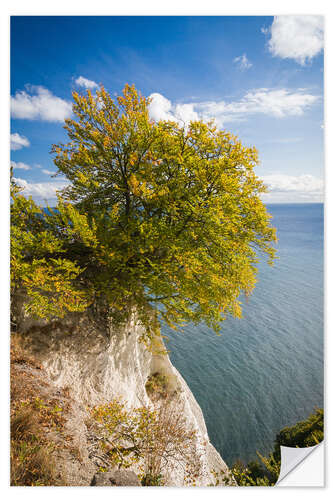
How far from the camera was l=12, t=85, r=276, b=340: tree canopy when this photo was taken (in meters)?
4.90

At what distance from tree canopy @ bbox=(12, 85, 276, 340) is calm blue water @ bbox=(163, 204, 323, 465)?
4007 mm

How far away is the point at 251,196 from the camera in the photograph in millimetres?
5496

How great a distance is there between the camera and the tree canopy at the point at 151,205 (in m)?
4.90

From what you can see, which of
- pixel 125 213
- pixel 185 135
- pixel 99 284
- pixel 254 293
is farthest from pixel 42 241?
pixel 254 293

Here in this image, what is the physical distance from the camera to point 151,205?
19.3ft

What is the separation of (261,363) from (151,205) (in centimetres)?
1259

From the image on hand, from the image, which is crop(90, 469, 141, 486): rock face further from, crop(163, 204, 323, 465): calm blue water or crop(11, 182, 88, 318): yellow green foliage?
crop(163, 204, 323, 465): calm blue water

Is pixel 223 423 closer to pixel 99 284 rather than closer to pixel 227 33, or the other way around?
pixel 99 284

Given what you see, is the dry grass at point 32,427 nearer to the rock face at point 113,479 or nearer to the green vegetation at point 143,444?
the rock face at point 113,479

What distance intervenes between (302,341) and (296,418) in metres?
4.58

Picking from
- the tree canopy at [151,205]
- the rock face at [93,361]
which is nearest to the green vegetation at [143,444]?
the rock face at [93,361]

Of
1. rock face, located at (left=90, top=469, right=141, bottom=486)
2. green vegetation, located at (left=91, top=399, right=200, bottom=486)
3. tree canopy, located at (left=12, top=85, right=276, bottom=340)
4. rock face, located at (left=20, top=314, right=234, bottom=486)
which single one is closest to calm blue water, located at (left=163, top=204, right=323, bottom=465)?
rock face, located at (left=20, top=314, right=234, bottom=486)

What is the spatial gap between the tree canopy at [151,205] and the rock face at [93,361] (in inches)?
34.6

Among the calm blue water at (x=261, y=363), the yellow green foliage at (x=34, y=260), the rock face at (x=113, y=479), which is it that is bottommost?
the calm blue water at (x=261, y=363)
